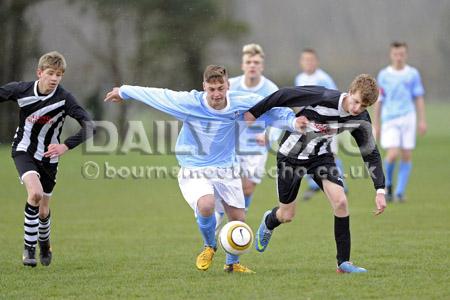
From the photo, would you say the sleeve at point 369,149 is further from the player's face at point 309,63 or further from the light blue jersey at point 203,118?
the player's face at point 309,63

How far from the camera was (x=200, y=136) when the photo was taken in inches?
274

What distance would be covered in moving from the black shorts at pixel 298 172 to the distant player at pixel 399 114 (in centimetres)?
580

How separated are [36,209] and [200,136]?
1505 mm

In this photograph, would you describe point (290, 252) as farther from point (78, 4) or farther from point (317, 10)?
point (317, 10)

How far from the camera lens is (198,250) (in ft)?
26.8

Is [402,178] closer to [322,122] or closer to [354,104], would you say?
[322,122]

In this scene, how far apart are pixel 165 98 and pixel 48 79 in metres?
1.04

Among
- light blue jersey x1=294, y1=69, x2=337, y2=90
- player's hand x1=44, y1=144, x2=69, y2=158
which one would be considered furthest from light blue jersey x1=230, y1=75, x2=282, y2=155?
light blue jersey x1=294, y1=69, x2=337, y2=90

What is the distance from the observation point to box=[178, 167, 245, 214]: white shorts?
22.3 feet

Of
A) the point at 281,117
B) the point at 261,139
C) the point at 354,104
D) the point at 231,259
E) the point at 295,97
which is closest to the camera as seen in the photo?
the point at 354,104

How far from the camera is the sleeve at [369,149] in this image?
6496 millimetres

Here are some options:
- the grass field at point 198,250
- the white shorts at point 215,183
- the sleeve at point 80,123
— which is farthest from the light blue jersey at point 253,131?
the sleeve at point 80,123

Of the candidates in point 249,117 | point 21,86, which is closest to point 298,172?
point 249,117

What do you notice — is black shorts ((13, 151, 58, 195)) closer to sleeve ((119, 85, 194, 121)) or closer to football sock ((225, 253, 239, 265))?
sleeve ((119, 85, 194, 121))
